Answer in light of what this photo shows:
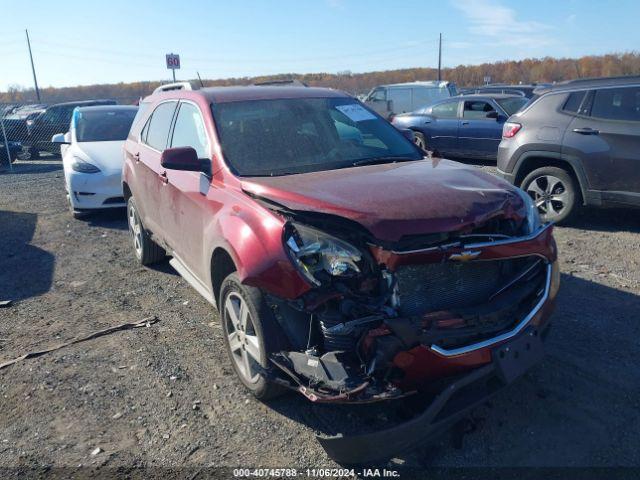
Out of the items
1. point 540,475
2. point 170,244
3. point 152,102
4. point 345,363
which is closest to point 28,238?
point 152,102

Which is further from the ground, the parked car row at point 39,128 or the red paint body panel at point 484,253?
the red paint body panel at point 484,253

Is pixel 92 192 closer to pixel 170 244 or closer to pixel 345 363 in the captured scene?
pixel 170 244

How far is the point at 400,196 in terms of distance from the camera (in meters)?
3.21

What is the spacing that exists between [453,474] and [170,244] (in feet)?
10.5

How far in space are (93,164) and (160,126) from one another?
366 cm

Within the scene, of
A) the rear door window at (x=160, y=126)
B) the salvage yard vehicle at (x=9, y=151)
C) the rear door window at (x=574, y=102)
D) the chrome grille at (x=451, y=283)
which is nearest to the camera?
the chrome grille at (x=451, y=283)

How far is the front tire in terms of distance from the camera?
3158 millimetres

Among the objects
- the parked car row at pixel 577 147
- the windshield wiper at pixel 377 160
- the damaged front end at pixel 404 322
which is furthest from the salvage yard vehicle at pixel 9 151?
the damaged front end at pixel 404 322

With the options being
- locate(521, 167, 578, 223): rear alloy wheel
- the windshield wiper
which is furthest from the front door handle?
the windshield wiper

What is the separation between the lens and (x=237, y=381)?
152 inches

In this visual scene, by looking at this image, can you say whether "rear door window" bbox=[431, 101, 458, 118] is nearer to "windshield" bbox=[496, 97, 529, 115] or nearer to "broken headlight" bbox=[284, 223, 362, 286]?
"windshield" bbox=[496, 97, 529, 115]

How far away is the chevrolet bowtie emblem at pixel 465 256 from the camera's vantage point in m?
2.94

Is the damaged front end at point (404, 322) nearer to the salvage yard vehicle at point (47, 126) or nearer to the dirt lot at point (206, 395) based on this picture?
the dirt lot at point (206, 395)

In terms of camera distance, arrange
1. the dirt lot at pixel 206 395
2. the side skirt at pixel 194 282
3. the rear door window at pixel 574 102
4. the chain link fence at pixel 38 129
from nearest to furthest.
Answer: the dirt lot at pixel 206 395 < the side skirt at pixel 194 282 < the rear door window at pixel 574 102 < the chain link fence at pixel 38 129
